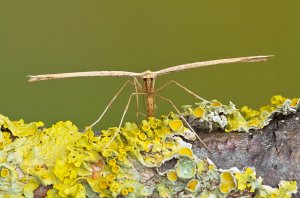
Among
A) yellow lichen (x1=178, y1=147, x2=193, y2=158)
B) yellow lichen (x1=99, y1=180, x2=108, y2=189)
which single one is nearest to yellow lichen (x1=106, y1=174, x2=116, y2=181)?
yellow lichen (x1=99, y1=180, x2=108, y2=189)

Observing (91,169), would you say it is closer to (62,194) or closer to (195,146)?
(62,194)

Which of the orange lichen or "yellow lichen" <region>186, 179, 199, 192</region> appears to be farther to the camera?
the orange lichen

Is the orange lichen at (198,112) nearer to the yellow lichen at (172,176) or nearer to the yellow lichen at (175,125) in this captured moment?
the yellow lichen at (175,125)

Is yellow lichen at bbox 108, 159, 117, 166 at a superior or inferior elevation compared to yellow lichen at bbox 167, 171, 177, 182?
superior

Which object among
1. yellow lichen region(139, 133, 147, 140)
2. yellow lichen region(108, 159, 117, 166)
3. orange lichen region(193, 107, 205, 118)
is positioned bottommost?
yellow lichen region(108, 159, 117, 166)

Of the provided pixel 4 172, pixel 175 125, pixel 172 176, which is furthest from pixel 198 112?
pixel 4 172

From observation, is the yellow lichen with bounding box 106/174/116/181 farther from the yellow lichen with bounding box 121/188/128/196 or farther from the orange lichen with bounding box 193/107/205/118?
the orange lichen with bounding box 193/107/205/118

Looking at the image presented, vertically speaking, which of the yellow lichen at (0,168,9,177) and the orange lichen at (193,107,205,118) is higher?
the orange lichen at (193,107,205,118)

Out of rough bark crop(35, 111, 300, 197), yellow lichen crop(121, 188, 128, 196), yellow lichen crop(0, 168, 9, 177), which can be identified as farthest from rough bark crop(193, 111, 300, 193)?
yellow lichen crop(0, 168, 9, 177)

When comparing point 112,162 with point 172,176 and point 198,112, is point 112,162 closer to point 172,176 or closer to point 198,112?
point 172,176

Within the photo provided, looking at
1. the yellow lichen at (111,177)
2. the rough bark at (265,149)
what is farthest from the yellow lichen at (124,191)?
the rough bark at (265,149)

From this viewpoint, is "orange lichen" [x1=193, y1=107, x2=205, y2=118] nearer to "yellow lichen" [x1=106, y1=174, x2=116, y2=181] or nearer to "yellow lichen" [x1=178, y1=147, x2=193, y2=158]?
"yellow lichen" [x1=178, y1=147, x2=193, y2=158]
